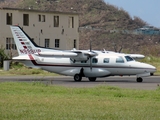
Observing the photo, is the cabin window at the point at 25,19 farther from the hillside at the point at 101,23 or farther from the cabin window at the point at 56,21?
the hillside at the point at 101,23

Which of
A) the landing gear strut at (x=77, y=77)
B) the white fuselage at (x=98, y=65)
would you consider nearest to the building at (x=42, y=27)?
the white fuselage at (x=98, y=65)

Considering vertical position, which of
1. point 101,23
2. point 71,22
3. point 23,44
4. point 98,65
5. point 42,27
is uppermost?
point 101,23

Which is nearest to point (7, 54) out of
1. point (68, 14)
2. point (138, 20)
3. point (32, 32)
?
point (32, 32)

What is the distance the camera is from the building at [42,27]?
54.7 metres

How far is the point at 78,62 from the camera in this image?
36094mm

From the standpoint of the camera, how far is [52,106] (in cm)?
1638

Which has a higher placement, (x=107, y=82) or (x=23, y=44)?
(x=23, y=44)

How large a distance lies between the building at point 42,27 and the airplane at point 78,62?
1796cm

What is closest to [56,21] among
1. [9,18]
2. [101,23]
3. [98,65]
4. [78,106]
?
[9,18]

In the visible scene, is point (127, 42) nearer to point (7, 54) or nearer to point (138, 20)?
point (138, 20)

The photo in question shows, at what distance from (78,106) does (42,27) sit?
41.5 meters

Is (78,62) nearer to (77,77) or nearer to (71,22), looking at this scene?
(77,77)

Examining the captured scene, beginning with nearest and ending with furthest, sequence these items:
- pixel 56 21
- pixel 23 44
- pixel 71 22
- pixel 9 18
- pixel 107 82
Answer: pixel 107 82, pixel 23 44, pixel 9 18, pixel 56 21, pixel 71 22

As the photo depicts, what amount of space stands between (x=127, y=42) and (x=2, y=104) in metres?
74.9
